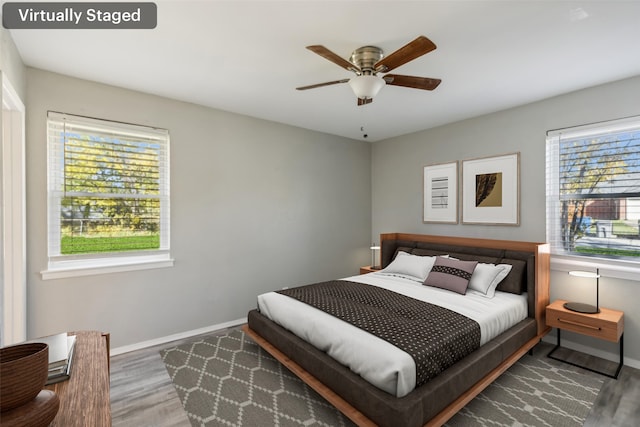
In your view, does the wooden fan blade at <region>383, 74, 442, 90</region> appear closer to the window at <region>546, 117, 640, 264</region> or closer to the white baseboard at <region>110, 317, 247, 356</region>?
the window at <region>546, 117, 640, 264</region>

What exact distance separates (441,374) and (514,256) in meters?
1.86

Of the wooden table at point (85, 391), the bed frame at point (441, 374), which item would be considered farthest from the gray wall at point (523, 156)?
the wooden table at point (85, 391)

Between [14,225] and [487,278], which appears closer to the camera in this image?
[14,225]

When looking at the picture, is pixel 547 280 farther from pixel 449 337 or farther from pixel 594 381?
pixel 449 337

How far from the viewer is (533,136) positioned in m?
3.29

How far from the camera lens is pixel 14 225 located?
2.42 metres

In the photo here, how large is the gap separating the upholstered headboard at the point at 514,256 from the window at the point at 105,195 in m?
3.17

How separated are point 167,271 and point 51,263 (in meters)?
0.95

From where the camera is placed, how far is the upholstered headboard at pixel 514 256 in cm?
296

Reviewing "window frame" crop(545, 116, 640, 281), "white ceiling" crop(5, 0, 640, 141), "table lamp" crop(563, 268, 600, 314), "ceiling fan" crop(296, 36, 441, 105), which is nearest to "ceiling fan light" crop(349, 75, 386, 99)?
"ceiling fan" crop(296, 36, 441, 105)

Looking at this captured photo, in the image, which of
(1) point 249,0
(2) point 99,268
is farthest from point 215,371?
(1) point 249,0

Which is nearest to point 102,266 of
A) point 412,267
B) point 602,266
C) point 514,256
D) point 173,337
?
point 173,337

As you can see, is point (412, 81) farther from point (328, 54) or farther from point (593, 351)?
point (593, 351)

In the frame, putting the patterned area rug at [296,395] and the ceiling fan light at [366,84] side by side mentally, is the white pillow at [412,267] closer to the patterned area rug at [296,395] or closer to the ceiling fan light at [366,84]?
the patterned area rug at [296,395]
